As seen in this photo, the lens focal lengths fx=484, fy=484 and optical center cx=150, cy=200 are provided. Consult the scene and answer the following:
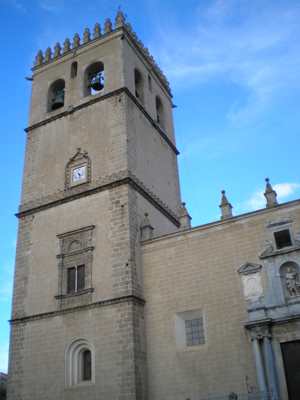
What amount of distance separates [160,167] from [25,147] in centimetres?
757

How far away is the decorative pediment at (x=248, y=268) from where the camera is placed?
1856 cm

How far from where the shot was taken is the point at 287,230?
18.8 meters

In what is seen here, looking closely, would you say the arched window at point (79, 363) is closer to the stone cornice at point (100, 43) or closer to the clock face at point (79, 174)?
the clock face at point (79, 174)

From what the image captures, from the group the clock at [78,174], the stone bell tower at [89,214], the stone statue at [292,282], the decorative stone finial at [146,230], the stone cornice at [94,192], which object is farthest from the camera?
the clock at [78,174]

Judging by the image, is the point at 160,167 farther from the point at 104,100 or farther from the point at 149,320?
the point at 149,320

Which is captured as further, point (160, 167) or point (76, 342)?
point (160, 167)

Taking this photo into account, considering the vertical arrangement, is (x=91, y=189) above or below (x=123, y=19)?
below

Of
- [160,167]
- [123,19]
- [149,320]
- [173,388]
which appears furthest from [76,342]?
[123,19]

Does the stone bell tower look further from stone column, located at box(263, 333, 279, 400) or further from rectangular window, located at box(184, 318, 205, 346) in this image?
stone column, located at box(263, 333, 279, 400)

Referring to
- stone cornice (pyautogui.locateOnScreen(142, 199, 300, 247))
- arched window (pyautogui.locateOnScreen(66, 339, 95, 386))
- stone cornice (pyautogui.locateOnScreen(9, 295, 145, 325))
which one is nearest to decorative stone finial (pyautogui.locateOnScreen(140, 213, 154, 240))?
stone cornice (pyautogui.locateOnScreen(142, 199, 300, 247))

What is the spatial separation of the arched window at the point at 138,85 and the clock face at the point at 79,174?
6437mm

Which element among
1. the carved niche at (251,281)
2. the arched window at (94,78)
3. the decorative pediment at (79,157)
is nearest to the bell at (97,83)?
the arched window at (94,78)

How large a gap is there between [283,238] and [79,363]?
968cm

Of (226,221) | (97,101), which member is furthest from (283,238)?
(97,101)
